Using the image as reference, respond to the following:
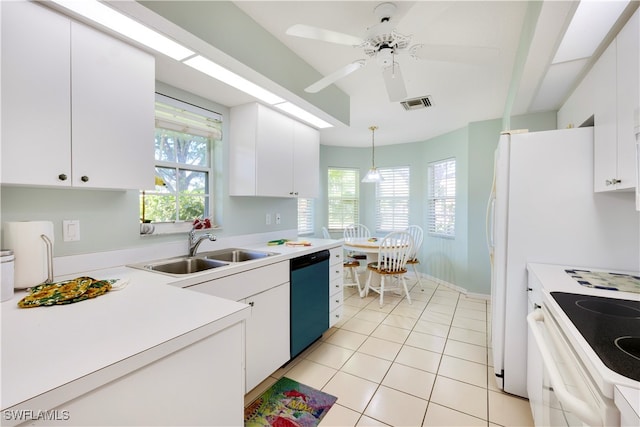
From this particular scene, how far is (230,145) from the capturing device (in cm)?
250

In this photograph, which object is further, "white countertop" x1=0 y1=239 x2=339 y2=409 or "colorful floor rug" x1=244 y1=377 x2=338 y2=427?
"colorful floor rug" x1=244 y1=377 x2=338 y2=427

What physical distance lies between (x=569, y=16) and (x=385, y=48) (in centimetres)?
88

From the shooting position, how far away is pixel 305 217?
495cm

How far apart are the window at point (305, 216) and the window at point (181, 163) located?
247cm

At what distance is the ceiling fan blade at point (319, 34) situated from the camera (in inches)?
55.5

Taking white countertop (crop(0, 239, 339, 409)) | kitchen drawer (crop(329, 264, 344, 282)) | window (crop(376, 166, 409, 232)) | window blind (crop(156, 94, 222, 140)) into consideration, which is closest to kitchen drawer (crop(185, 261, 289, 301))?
white countertop (crop(0, 239, 339, 409))

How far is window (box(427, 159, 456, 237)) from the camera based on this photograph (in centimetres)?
446

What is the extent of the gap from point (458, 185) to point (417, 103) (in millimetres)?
1748

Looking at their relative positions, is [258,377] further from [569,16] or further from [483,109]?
[483,109]

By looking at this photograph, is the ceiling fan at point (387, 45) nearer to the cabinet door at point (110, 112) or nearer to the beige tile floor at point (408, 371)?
the cabinet door at point (110, 112)

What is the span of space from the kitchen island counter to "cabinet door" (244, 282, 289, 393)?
0.75 meters

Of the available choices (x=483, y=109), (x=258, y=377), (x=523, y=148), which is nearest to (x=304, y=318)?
(x=258, y=377)

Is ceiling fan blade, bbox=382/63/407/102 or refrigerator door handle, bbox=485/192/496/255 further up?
ceiling fan blade, bbox=382/63/407/102

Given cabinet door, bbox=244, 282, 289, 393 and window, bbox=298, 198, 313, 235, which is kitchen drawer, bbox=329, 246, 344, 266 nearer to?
cabinet door, bbox=244, 282, 289, 393
